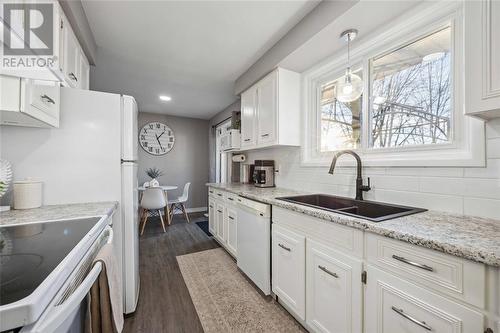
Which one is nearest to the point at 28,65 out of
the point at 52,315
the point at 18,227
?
the point at 18,227

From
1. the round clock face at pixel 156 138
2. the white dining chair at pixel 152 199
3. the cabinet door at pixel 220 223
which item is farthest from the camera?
the round clock face at pixel 156 138

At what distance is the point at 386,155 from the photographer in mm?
1547

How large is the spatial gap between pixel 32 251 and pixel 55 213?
24.2 inches

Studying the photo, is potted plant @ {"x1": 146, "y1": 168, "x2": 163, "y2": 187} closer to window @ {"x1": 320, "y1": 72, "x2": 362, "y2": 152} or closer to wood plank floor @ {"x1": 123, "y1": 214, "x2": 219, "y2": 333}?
wood plank floor @ {"x1": 123, "y1": 214, "x2": 219, "y2": 333}

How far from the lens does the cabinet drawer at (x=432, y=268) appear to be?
2.27ft

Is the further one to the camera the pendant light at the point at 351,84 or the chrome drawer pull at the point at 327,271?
the pendant light at the point at 351,84

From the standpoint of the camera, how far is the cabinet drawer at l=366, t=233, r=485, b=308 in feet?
2.27

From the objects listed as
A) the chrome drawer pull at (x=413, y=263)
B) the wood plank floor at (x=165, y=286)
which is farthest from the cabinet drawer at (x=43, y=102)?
the chrome drawer pull at (x=413, y=263)

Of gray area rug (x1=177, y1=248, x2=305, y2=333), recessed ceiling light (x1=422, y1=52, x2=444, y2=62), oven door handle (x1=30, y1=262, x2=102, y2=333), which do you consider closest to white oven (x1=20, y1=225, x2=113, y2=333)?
oven door handle (x1=30, y1=262, x2=102, y2=333)

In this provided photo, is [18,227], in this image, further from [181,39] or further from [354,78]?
[354,78]

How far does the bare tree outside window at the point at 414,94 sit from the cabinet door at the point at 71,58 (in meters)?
2.32

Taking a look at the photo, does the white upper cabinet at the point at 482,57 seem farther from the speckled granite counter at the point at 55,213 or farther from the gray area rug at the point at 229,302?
the speckled granite counter at the point at 55,213

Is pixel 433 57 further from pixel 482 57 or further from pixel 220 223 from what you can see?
pixel 220 223

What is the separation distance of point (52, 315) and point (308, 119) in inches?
89.5
